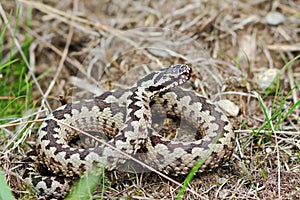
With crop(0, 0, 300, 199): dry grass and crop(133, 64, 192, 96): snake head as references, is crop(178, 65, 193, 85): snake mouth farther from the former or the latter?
crop(0, 0, 300, 199): dry grass

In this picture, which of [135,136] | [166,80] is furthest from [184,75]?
[135,136]

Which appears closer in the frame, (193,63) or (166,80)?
(166,80)

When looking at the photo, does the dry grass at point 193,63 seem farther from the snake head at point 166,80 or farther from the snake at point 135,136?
the snake head at point 166,80

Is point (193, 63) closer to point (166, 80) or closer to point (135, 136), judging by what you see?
point (166, 80)

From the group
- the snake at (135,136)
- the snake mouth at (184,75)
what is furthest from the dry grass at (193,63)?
the snake mouth at (184,75)

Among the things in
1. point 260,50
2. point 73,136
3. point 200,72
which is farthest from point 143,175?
point 260,50
